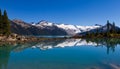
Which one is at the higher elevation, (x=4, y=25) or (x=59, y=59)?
(x=4, y=25)

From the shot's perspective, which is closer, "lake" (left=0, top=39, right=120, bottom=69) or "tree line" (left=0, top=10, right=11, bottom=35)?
"lake" (left=0, top=39, right=120, bottom=69)

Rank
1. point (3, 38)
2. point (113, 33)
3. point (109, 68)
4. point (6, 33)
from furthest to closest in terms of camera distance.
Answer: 1. point (113, 33)
2. point (6, 33)
3. point (3, 38)
4. point (109, 68)

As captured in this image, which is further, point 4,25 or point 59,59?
point 4,25

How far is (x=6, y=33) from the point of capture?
113875mm

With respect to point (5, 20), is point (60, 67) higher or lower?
lower

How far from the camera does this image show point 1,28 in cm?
11606

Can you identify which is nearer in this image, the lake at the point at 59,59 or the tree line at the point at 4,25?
the lake at the point at 59,59

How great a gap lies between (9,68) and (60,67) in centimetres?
869

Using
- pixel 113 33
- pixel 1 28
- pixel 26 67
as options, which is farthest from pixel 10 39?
pixel 113 33

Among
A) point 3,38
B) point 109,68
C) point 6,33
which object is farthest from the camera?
point 6,33

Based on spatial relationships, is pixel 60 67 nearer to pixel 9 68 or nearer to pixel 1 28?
pixel 9 68

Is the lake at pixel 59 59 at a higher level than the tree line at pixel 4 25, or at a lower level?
lower

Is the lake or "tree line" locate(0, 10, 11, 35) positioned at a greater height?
"tree line" locate(0, 10, 11, 35)

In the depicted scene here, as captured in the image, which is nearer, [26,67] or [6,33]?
[26,67]
